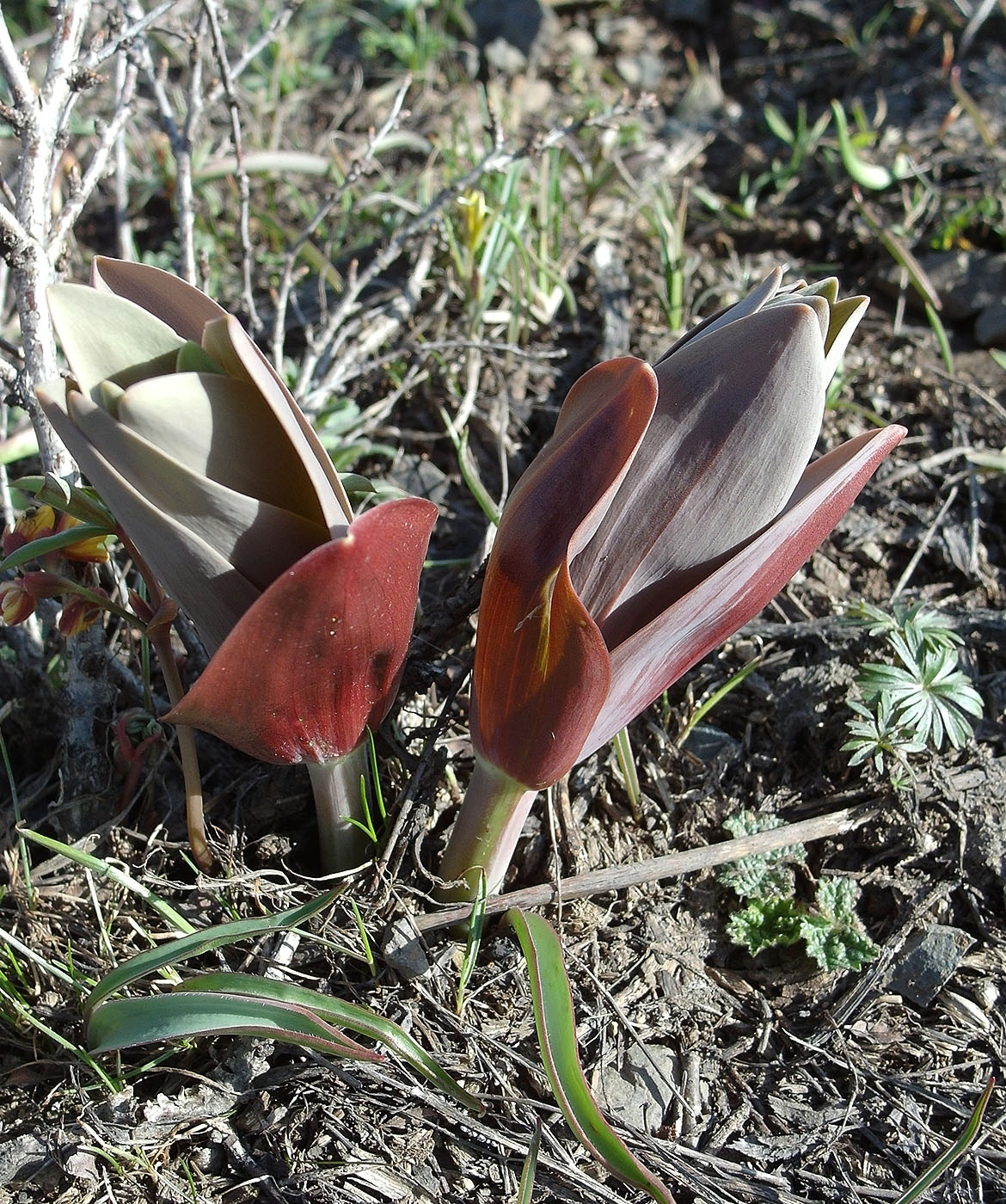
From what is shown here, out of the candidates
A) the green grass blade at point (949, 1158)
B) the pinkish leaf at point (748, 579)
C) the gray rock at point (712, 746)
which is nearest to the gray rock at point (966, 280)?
the gray rock at point (712, 746)

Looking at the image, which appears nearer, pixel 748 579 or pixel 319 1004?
pixel 748 579

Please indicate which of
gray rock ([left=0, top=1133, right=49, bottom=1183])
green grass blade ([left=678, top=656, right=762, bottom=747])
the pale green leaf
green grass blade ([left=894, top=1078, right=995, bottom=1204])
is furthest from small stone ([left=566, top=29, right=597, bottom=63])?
gray rock ([left=0, top=1133, right=49, bottom=1183])

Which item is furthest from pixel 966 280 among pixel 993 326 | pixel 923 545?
pixel 923 545

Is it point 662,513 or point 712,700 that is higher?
point 662,513

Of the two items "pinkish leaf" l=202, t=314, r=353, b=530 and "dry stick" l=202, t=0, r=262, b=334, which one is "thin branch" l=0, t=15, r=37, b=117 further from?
"pinkish leaf" l=202, t=314, r=353, b=530

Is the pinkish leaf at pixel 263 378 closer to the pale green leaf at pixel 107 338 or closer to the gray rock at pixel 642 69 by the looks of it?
the pale green leaf at pixel 107 338

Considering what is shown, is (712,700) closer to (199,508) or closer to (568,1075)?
(568,1075)

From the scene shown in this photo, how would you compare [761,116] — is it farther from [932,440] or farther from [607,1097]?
[607,1097]

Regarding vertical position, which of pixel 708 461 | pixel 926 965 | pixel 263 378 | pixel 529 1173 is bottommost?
pixel 926 965

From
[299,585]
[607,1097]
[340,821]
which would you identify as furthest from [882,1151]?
[299,585]
